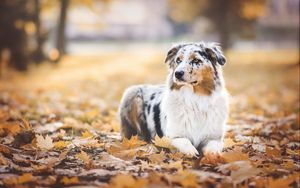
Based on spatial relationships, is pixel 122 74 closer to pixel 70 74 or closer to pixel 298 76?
pixel 70 74

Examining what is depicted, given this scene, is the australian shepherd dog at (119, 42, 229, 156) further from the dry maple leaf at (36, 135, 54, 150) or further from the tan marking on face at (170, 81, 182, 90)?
the dry maple leaf at (36, 135, 54, 150)

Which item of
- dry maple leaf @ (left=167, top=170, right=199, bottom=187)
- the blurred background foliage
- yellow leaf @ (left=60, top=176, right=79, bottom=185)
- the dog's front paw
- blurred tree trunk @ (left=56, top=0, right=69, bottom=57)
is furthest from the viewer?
blurred tree trunk @ (left=56, top=0, right=69, bottom=57)

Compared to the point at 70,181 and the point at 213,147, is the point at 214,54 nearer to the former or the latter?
the point at 213,147

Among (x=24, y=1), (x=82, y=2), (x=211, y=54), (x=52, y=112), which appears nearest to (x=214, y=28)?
(x=82, y=2)

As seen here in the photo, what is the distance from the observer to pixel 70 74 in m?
18.7

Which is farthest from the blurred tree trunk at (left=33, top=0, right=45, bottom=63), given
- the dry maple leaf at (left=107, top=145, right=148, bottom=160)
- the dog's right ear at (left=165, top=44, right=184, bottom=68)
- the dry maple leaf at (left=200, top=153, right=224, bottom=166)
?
the dry maple leaf at (left=200, top=153, right=224, bottom=166)

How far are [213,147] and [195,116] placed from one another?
433 mm

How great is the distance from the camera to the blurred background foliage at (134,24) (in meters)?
18.7

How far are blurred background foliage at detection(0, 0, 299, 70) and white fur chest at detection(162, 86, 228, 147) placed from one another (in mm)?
12941

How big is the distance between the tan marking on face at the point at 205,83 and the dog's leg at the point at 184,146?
1.81 ft

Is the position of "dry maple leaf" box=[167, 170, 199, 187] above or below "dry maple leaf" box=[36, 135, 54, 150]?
above

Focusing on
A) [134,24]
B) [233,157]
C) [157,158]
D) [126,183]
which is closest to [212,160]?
[233,157]

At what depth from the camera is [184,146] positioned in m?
5.35

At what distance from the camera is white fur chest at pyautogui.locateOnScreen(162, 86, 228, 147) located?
5.62 m
